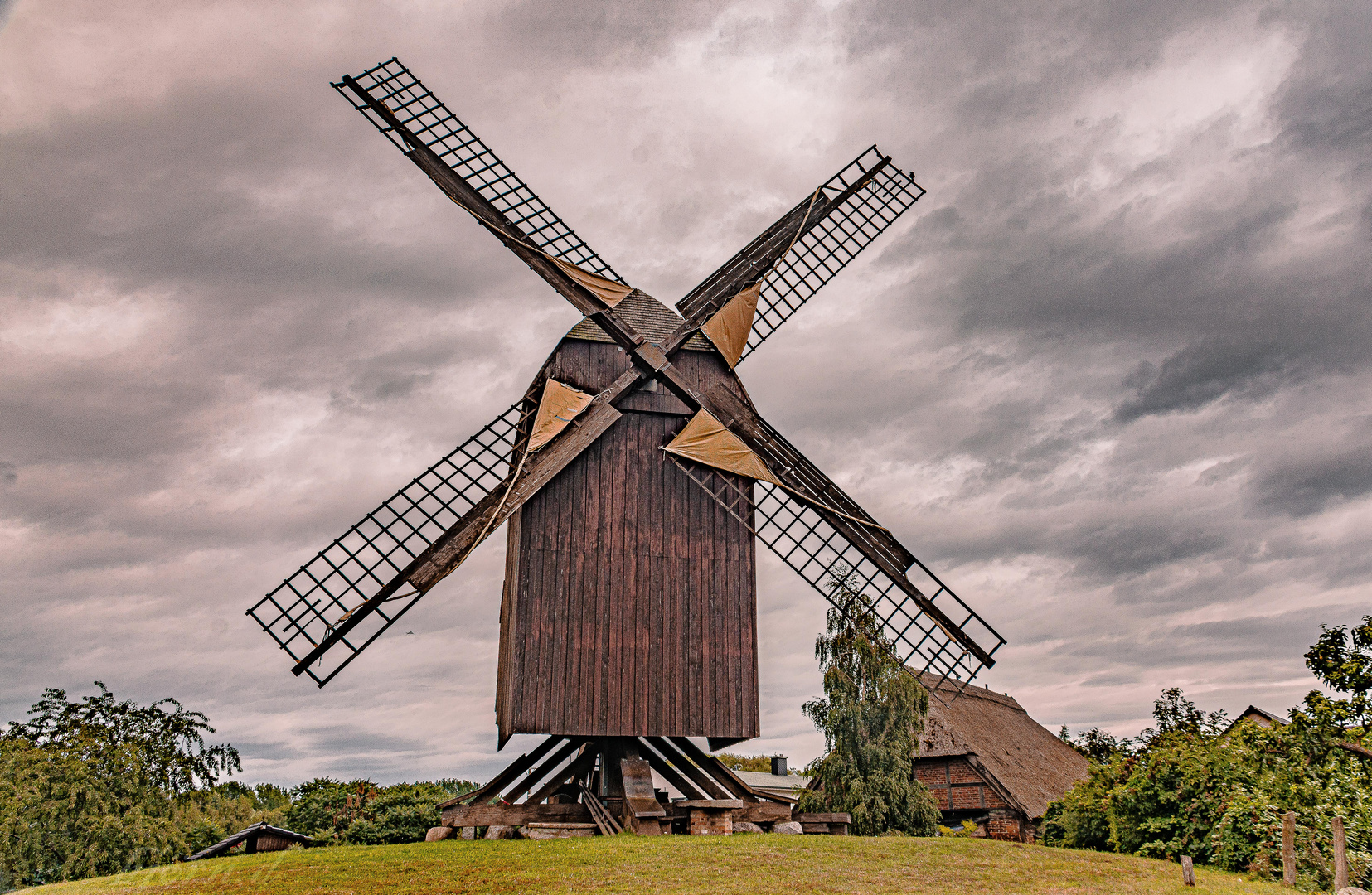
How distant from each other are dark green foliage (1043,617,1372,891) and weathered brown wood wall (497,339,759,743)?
6.09 meters

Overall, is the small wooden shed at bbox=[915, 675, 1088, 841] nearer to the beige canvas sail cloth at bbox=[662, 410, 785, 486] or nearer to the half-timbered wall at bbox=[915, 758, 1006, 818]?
the half-timbered wall at bbox=[915, 758, 1006, 818]

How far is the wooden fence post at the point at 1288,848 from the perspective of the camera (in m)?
10.4

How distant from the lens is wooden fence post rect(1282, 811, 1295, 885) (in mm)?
10398

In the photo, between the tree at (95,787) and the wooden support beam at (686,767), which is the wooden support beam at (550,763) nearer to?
the wooden support beam at (686,767)

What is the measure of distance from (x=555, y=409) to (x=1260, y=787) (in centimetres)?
1078

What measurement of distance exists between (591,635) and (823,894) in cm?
457

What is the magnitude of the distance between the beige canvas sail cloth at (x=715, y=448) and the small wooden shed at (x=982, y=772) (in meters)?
9.86

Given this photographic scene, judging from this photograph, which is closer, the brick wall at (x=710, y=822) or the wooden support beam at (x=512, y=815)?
the wooden support beam at (x=512, y=815)

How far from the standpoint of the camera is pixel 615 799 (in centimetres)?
1199

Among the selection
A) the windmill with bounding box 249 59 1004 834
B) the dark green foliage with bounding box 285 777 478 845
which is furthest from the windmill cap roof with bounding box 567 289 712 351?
the dark green foliage with bounding box 285 777 478 845

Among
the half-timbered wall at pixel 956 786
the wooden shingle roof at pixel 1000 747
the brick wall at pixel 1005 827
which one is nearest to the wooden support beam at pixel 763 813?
the wooden shingle roof at pixel 1000 747

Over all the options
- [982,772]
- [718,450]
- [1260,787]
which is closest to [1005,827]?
[982,772]

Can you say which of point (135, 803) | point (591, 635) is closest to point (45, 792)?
point (135, 803)

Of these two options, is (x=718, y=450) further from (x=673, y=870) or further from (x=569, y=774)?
(x=673, y=870)
